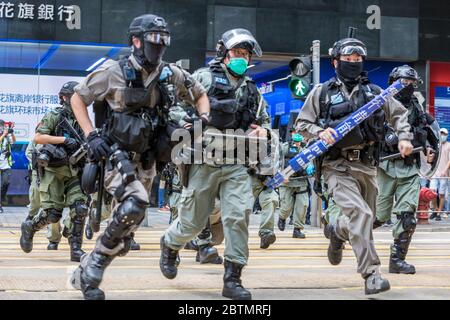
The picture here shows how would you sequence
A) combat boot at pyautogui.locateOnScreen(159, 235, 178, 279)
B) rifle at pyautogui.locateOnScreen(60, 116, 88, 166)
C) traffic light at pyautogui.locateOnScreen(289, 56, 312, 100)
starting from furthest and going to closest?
traffic light at pyautogui.locateOnScreen(289, 56, 312, 100)
rifle at pyautogui.locateOnScreen(60, 116, 88, 166)
combat boot at pyautogui.locateOnScreen(159, 235, 178, 279)

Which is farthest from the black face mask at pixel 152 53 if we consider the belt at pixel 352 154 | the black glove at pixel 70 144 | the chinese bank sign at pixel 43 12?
the chinese bank sign at pixel 43 12

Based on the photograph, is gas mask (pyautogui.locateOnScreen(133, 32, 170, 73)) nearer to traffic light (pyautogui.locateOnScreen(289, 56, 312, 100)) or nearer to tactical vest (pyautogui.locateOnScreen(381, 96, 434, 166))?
tactical vest (pyautogui.locateOnScreen(381, 96, 434, 166))

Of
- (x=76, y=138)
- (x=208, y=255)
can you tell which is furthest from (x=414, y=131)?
(x=76, y=138)

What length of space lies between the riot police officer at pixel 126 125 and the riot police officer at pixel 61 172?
3.33m

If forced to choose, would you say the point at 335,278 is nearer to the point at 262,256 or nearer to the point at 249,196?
the point at 249,196

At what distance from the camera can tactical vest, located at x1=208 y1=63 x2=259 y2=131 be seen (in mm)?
7273

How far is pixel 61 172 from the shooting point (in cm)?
1013

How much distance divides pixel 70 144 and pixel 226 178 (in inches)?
125

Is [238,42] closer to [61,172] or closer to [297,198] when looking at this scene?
[61,172]

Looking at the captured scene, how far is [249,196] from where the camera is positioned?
280 inches

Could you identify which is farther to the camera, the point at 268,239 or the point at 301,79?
the point at 301,79

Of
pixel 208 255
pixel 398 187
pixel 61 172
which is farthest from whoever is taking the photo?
pixel 61 172

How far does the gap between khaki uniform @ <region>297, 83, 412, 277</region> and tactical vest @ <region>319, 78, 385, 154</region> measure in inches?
1.9

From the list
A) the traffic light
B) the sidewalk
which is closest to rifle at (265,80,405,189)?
the traffic light
